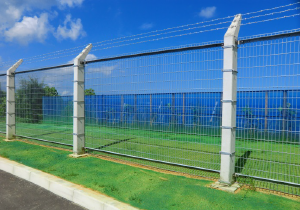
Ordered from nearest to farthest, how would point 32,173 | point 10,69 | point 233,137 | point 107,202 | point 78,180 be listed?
point 107,202, point 233,137, point 78,180, point 32,173, point 10,69

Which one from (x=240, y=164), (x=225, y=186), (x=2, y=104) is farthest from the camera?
(x=2, y=104)

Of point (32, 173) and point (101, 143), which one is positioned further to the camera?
point (101, 143)

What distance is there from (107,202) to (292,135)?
9.97ft

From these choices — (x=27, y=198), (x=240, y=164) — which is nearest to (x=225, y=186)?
(x=240, y=164)

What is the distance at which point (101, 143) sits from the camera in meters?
6.46

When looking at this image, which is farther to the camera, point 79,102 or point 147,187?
point 79,102

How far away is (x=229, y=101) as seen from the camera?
159 inches

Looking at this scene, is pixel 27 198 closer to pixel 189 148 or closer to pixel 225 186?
pixel 225 186

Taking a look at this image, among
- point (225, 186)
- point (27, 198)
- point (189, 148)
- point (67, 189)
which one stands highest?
point (189, 148)

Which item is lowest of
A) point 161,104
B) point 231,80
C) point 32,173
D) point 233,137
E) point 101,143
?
point 32,173

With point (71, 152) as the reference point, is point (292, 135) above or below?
above

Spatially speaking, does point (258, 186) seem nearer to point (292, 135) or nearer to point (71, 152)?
point (292, 135)

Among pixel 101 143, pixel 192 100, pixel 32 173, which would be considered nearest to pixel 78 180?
pixel 32 173

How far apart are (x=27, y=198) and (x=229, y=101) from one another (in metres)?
3.90
